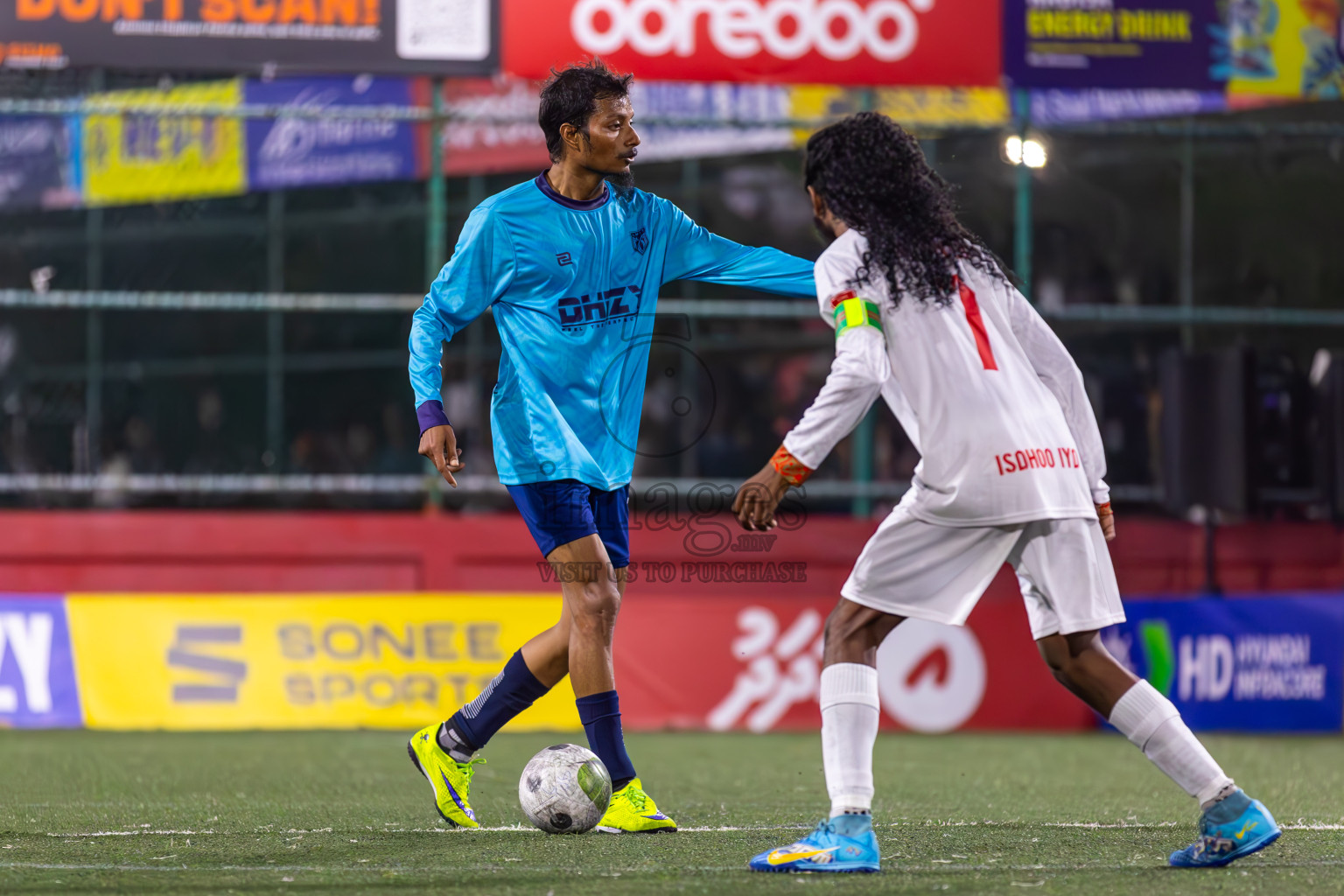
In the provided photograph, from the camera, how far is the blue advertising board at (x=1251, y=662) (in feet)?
32.3

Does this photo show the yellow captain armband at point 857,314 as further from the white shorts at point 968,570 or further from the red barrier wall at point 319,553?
the red barrier wall at point 319,553

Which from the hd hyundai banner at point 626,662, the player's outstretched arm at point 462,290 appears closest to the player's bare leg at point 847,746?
the player's outstretched arm at point 462,290

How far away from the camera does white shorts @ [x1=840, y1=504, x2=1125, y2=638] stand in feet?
13.3

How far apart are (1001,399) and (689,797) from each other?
2679 millimetres

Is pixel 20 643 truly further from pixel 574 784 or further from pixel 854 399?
pixel 854 399

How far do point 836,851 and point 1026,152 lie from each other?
865cm

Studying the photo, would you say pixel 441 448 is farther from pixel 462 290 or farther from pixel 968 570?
pixel 968 570

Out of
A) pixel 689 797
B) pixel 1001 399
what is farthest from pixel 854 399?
pixel 689 797

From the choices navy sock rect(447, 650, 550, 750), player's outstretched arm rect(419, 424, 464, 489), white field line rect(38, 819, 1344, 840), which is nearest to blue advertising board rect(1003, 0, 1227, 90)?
white field line rect(38, 819, 1344, 840)

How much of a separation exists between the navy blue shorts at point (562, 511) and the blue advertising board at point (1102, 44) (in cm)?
667

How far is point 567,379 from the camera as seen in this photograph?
5.07 meters

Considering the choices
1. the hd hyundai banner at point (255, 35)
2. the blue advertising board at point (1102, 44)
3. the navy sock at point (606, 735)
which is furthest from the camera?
the blue advertising board at point (1102, 44)

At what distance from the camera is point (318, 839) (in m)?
4.85

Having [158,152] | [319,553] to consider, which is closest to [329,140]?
[158,152]
